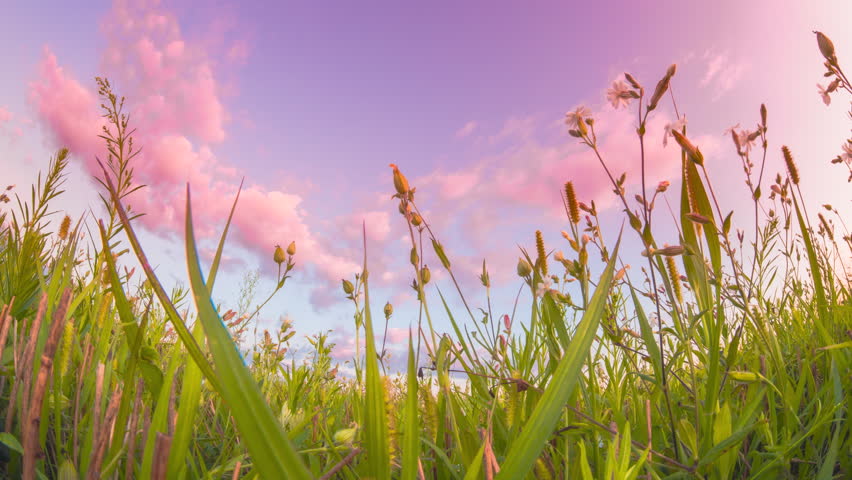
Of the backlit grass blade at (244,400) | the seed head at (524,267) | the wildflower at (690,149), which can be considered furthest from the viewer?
the seed head at (524,267)

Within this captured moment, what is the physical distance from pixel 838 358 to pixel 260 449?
1.99 m

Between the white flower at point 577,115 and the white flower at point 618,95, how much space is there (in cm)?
10

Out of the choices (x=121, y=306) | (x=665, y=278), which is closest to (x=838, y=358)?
(x=665, y=278)

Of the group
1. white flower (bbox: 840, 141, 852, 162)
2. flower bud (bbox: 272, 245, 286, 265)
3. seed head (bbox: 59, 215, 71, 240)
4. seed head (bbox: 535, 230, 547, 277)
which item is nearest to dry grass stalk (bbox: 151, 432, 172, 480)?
seed head (bbox: 535, 230, 547, 277)

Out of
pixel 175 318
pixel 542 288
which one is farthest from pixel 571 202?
pixel 175 318

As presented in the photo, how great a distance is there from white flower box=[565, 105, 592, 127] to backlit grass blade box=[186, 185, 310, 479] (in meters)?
1.59

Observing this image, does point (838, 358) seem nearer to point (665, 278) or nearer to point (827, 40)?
point (665, 278)

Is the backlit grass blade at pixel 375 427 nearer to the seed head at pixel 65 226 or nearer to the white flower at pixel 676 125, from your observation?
the white flower at pixel 676 125

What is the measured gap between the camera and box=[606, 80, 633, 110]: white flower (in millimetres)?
1843

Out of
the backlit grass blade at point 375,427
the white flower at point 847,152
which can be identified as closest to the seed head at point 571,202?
the backlit grass blade at point 375,427

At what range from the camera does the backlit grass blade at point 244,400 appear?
575mm

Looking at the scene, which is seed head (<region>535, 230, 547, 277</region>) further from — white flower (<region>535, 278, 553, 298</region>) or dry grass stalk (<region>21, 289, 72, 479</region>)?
dry grass stalk (<region>21, 289, 72, 479</region>)

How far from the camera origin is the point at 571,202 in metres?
1.85

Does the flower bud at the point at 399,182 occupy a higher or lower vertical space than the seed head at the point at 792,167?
lower
